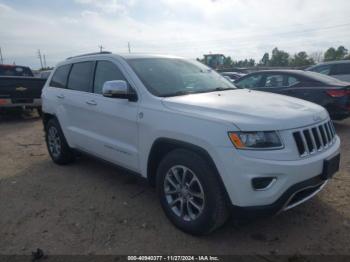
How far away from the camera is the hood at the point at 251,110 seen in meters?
2.85

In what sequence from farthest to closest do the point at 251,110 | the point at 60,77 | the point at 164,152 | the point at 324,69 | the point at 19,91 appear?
the point at 324,69
the point at 19,91
the point at 60,77
the point at 164,152
the point at 251,110

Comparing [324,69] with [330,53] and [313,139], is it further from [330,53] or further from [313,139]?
[330,53]

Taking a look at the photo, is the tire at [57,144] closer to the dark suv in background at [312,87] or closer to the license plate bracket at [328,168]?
the dark suv in background at [312,87]

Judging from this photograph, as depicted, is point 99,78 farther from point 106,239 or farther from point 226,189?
point 226,189

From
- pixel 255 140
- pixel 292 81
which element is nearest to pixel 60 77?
pixel 255 140

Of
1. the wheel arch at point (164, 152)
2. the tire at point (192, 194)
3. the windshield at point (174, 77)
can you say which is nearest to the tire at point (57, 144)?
the windshield at point (174, 77)

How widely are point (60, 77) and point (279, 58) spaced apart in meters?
75.6

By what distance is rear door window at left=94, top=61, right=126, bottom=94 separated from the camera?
4.18m

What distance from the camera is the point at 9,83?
1046cm

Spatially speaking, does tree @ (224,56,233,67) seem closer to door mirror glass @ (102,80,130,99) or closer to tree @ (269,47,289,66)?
tree @ (269,47,289,66)

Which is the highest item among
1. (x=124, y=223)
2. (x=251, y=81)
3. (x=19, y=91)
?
(x=251, y=81)

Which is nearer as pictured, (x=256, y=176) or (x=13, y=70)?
(x=256, y=176)

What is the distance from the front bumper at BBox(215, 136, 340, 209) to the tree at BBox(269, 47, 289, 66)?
239 feet

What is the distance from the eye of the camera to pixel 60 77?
563cm
